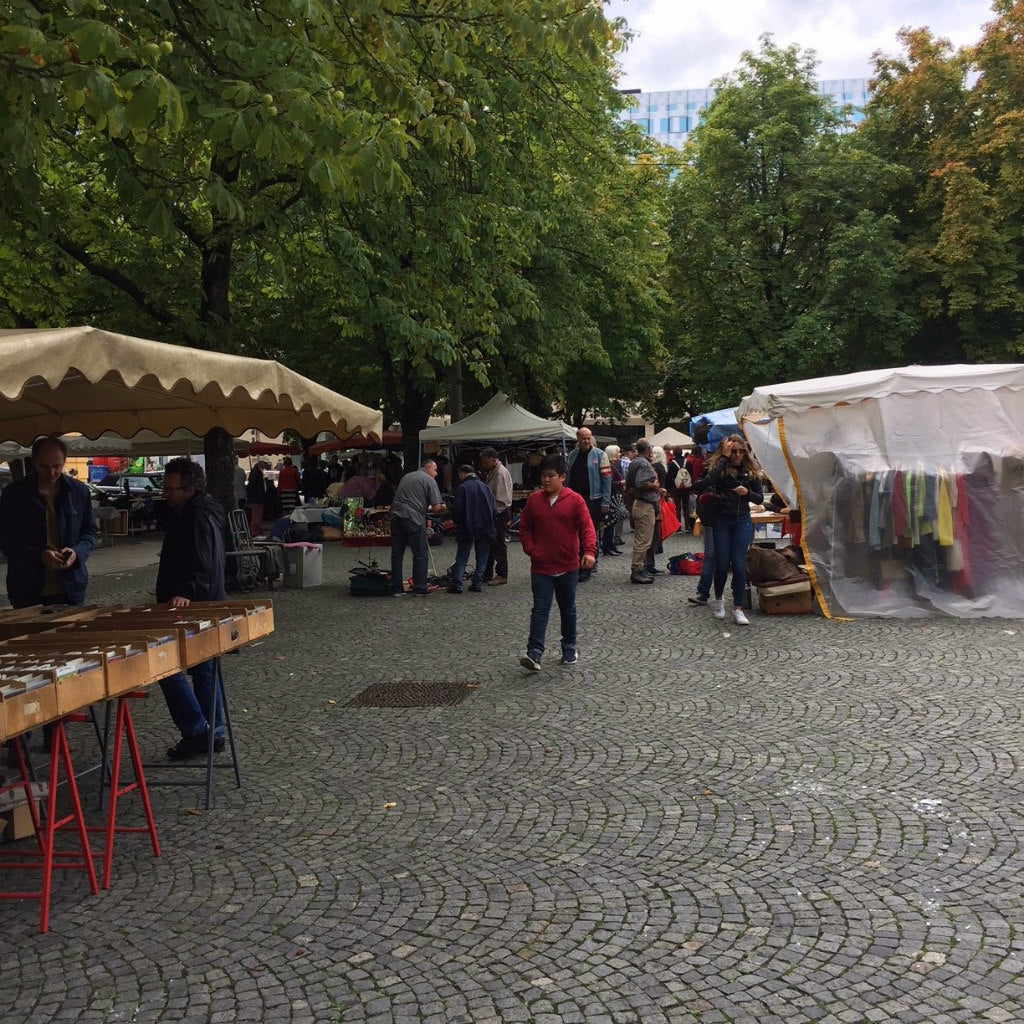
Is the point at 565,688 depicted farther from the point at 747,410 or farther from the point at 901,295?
the point at 901,295

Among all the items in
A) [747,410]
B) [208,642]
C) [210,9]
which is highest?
[210,9]

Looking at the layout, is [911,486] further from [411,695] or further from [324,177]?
[324,177]

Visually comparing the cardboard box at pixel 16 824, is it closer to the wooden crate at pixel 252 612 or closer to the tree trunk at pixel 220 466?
the wooden crate at pixel 252 612

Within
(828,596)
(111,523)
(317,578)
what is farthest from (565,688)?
(111,523)

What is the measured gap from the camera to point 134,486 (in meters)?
35.8

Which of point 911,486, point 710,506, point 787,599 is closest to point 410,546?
point 710,506

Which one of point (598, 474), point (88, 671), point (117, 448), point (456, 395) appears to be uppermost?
point (456, 395)

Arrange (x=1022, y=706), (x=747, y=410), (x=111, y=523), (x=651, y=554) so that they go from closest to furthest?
(x=1022, y=706) → (x=747, y=410) → (x=651, y=554) → (x=111, y=523)

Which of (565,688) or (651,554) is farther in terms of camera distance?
(651,554)

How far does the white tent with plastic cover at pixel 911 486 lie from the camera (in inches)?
389

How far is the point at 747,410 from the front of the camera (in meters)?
11.2

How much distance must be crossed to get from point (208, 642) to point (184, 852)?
3.23 feet

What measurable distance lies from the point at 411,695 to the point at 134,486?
Answer: 3137 cm

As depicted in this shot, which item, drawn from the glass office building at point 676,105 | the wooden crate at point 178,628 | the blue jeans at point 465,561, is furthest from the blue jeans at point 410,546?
the glass office building at point 676,105
